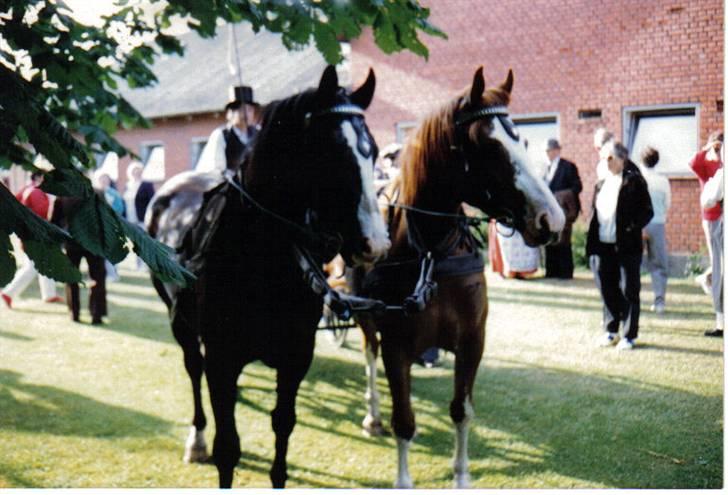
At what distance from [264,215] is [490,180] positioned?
942 mm

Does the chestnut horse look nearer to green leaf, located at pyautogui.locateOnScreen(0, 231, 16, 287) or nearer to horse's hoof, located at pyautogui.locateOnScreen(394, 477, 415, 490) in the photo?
horse's hoof, located at pyautogui.locateOnScreen(394, 477, 415, 490)

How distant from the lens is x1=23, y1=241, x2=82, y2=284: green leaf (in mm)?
1527

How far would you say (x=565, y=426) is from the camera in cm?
362

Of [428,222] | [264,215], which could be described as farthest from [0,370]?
[428,222]

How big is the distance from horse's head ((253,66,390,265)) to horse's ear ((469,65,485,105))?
Answer: 18.9 inches

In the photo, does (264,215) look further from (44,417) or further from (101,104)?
(44,417)

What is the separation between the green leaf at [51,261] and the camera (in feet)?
5.01

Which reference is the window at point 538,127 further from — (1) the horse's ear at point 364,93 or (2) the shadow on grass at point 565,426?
(1) the horse's ear at point 364,93

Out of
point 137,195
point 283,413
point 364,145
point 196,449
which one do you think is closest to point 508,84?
point 364,145

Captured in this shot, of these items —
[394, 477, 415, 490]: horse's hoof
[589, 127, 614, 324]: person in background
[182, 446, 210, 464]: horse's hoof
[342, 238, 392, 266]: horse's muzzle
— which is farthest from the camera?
[589, 127, 614, 324]: person in background

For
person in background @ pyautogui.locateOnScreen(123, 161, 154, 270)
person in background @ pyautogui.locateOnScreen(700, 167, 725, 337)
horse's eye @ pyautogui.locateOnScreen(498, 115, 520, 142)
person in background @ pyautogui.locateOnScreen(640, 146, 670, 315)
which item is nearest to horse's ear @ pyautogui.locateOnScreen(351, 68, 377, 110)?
horse's eye @ pyautogui.locateOnScreen(498, 115, 520, 142)

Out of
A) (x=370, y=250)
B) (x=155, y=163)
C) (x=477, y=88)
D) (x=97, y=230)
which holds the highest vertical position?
(x=155, y=163)

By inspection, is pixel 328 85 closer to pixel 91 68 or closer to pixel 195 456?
pixel 91 68

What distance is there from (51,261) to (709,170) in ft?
9.45
